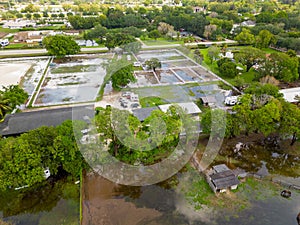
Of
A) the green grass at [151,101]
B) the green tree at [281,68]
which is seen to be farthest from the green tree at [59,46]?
the green tree at [281,68]

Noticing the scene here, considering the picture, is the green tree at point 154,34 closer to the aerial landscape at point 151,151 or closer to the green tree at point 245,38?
the green tree at point 245,38

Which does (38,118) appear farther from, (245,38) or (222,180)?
(245,38)

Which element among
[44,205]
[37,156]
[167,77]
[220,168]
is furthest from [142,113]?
[167,77]

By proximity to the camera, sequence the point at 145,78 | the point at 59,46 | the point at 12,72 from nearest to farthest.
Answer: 1. the point at 145,78
2. the point at 12,72
3. the point at 59,46

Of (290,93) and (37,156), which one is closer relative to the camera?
(37,156)

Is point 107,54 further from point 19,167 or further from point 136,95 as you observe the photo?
point 19,167

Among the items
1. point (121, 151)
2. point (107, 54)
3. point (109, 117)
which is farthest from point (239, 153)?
point (107, 54)
